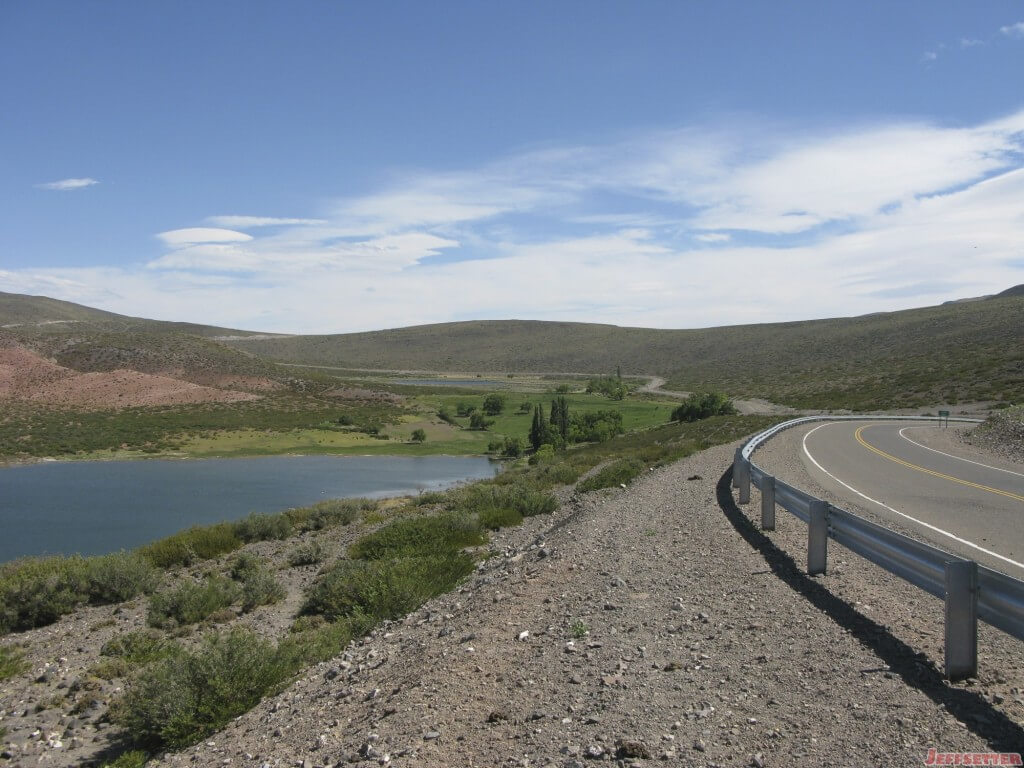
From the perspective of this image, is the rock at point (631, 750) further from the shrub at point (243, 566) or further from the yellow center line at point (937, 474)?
the yellow center line at point (937, 474)

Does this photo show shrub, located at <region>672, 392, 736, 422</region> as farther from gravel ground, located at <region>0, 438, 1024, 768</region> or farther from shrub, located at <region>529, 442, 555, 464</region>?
gravel ground, located at <region>0, 438, 1024, 768</region>

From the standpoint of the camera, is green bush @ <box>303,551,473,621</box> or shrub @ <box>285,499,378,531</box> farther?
shrub @ <box>285,499,378,531</box>

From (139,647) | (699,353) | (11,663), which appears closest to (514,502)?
(139,647)

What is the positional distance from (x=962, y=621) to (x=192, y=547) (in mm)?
18441

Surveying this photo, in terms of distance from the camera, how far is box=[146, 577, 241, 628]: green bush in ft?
44.1

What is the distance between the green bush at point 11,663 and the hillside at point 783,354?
180 feet

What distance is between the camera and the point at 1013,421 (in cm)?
2805

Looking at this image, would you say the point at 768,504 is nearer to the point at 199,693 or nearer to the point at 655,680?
the point at 655,680

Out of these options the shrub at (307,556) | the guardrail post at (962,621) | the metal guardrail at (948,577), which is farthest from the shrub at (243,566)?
the guardrail post at (962,621)

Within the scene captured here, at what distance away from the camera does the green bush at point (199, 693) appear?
7.88m

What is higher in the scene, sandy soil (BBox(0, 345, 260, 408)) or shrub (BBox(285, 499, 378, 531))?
sandy soil (BBox(0, 345, 260, 408))

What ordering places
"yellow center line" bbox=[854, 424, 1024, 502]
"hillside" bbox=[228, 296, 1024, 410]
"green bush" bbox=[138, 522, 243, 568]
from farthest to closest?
1. "hillside" bbox=[228, 296, 1024, 410]
2. "green bush" bbox=[138, 522, 243, 568]
3. "yellow center line" bbox=[854, 424, 1024, 502]

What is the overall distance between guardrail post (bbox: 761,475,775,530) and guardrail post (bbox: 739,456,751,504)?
2.67m

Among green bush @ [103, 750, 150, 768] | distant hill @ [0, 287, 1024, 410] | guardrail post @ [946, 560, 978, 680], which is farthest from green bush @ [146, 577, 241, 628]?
distant hill @ [0, 287, 1024, 410]
